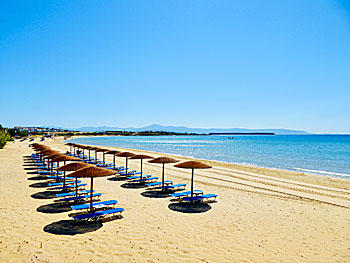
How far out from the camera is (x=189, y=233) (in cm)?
660

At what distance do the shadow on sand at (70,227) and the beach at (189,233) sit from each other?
5.8 inches

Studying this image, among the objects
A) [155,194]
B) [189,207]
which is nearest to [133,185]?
[155,194]

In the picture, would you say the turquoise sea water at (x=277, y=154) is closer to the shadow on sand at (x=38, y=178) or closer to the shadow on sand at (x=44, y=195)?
the shadow on sand at (x=38, y=178)

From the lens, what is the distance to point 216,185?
13.4 meters

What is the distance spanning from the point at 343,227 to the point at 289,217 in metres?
1.53

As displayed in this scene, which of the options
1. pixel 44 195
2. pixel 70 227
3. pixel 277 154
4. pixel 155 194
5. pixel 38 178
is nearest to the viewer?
pixel 70 227

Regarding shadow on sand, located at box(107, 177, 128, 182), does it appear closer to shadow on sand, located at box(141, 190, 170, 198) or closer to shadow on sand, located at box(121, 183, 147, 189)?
shadow on sand, located at box(121, 183, 147, 189)

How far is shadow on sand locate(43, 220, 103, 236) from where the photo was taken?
6459 millimetres

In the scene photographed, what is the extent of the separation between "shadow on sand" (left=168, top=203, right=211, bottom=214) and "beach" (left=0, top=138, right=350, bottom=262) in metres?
0.28

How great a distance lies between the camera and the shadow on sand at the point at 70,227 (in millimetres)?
6459

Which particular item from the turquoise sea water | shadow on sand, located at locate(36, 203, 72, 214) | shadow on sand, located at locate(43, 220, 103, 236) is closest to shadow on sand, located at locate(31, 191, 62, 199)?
shadow on sand, located at locate(36, 203, 72, 214)

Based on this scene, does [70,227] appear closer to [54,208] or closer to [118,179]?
[54,208]

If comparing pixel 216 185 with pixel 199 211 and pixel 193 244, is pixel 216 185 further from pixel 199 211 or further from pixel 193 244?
pixel 193 244

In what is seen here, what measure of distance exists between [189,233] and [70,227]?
3.40 m
